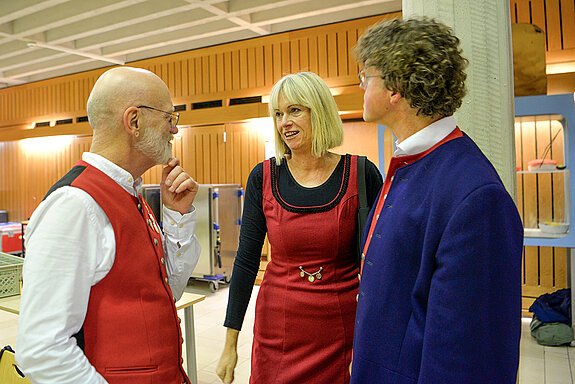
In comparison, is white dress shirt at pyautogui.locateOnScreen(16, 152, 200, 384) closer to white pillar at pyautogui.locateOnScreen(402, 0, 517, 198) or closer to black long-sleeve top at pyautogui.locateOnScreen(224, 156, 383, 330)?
black long-sleeve top at pyautogui.locateOnScreen(224, 156, 383, 330)

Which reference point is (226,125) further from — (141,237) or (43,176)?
(141,237)

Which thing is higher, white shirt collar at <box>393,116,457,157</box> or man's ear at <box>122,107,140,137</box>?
man's ear at <box>122,107,140,137</box>

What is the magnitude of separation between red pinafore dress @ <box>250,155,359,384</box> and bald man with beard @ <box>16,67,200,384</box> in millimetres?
451

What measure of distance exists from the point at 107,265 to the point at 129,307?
0.13 metres

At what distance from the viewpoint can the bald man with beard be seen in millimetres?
1024

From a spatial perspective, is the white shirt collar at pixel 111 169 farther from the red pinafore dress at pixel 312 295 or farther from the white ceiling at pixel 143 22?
the white ceiling at pixel 143 22

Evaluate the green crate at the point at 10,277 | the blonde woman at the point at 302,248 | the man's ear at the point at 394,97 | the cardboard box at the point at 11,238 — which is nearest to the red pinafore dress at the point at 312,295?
the blonde woman at the point at 302,248

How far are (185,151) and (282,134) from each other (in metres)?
6.94

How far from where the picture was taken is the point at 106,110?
1.30 metres

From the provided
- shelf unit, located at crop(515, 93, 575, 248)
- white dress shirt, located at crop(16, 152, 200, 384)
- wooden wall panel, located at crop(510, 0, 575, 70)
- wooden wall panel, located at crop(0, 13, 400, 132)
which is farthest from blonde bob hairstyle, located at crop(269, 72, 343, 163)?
wooden wall panel, located at crop(510, 0, 575, 70)

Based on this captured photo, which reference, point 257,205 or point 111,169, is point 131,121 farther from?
point 257,205

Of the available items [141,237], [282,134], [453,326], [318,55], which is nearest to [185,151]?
[318,55]

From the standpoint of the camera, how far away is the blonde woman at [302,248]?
5.40 ft

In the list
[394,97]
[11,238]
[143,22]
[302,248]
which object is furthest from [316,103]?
[11,238]
